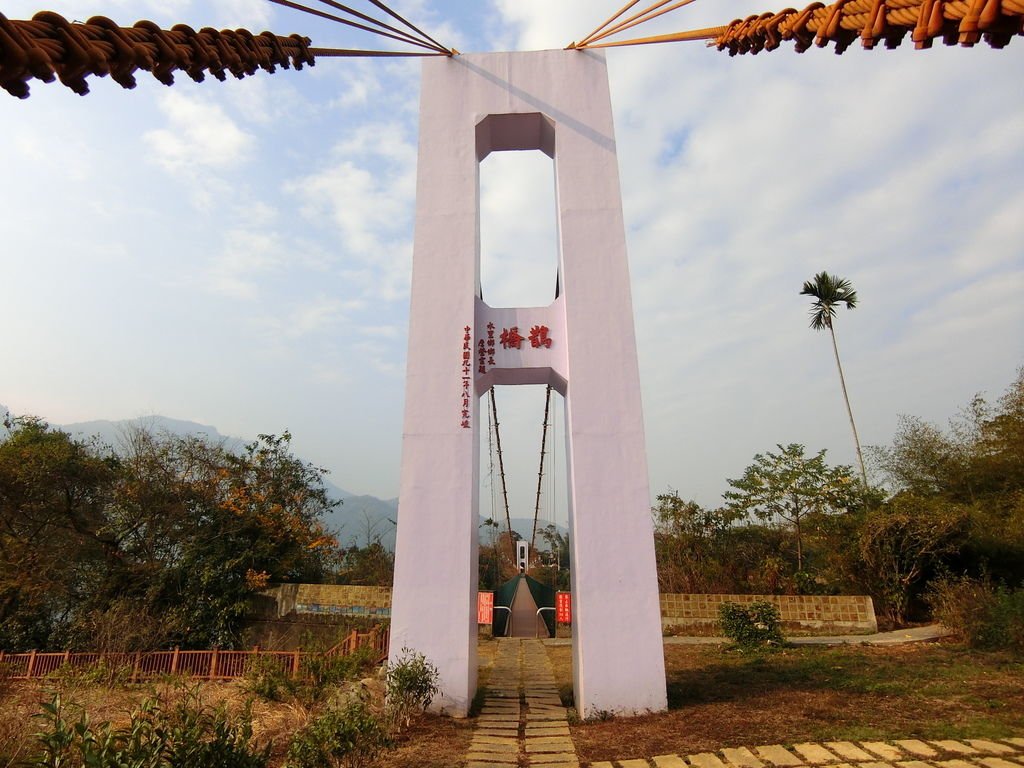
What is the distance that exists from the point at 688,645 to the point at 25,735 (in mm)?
8915

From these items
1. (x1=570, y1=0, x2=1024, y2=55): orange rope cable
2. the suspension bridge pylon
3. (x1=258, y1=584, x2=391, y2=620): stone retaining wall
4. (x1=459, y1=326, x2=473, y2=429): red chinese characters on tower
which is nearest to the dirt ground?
the suspension bridge pylon

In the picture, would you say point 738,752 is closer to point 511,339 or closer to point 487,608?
point 511,339

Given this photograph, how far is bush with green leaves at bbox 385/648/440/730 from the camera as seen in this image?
5055 millimetres

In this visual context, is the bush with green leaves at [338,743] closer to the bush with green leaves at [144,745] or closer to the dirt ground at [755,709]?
the bush with green leaves at [144,745]

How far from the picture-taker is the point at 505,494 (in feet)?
68.0

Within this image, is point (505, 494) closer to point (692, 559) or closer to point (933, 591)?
point (692, 559)

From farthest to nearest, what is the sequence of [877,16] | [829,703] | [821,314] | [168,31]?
1. [821,314]
2. [829,703]
3. [168,31]
4. [877,16]

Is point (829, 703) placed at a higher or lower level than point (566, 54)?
lower

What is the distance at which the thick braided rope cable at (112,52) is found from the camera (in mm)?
948

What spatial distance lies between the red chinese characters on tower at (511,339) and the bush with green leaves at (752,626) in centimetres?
573

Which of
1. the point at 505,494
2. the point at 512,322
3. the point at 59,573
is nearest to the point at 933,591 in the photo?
the point at 512,322

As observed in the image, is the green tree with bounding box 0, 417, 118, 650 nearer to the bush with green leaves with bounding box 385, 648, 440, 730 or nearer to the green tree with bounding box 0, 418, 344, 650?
the green tree with bounding box 0, 418, 344, 650

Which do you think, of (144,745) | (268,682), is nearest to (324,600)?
(268,682)

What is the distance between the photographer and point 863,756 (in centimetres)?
379
